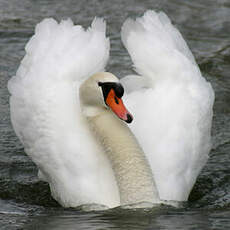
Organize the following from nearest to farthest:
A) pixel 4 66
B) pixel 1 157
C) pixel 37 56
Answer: pixel 37 56 < pixel 1 157 < pixel 4 66

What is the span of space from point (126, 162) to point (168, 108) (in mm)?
842

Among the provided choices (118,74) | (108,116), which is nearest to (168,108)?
(108,116)

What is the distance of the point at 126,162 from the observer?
6.25 metres

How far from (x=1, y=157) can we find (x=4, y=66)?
2475mm

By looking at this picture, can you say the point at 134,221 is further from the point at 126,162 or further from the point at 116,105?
the point at 116,105

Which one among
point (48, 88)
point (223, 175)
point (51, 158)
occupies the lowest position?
point (223, 175)

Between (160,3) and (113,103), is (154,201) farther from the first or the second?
(160,3)

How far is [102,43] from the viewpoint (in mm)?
7070

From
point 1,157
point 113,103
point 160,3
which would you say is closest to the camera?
point 113,103

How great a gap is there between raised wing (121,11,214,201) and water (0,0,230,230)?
291mm

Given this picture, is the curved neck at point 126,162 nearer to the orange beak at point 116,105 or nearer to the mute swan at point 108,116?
the mute swan at point 108,116

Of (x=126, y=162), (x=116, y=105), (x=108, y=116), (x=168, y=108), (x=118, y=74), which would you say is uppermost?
(x=116, y=105)

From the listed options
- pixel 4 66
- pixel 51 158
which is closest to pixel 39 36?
pixel 51 158

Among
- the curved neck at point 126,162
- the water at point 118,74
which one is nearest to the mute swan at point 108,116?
the curved neck at point 126,162
